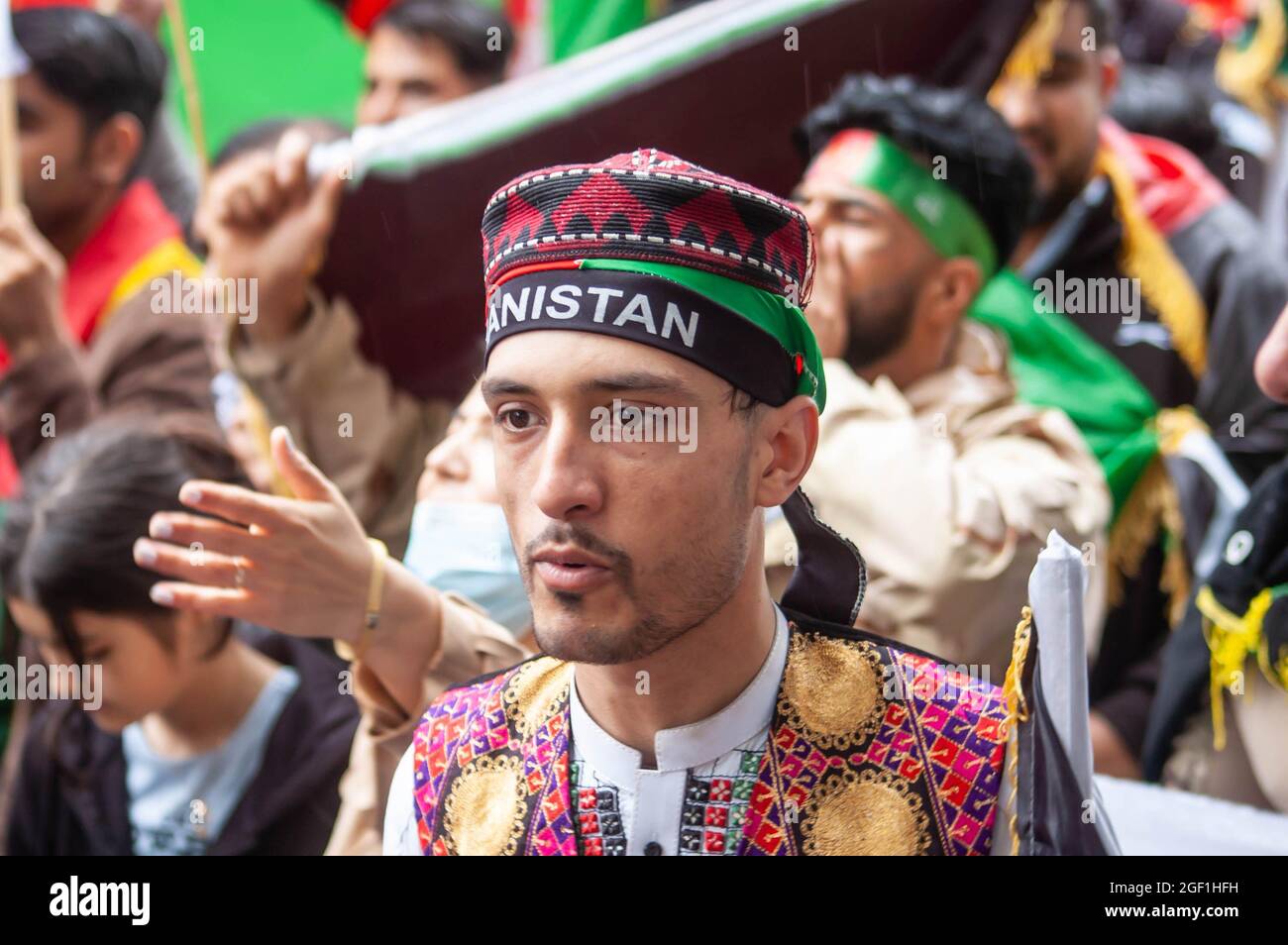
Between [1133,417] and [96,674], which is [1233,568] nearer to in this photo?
[1133,417]

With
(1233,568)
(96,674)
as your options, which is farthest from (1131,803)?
(96,674)

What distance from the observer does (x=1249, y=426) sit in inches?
105

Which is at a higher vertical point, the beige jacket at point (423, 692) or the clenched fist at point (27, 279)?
the clenched fist at point (27, 279)

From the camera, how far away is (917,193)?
103 inches

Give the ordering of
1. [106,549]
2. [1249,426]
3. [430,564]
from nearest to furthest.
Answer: [430,564], [1249,426], [106,549]

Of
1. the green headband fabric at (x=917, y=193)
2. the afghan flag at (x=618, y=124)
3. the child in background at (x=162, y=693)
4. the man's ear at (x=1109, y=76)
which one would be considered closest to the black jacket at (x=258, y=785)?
the child in background at (x=162, y=693)

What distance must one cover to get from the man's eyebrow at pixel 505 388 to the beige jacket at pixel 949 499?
635 millimetres

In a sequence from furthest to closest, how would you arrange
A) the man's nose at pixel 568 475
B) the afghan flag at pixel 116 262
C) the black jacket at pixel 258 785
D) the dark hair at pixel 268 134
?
the afghan flag at pixel 116 262, the dark hair at pixel 268 134, the black jacket at pixel 258 785, the man's nose at pixel 568 475

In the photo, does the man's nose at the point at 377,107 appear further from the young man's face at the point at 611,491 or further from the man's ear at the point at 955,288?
the young man's face at the point at 611,491

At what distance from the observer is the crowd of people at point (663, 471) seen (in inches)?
72.6

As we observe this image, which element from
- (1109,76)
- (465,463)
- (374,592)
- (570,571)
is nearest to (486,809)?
(570,571)

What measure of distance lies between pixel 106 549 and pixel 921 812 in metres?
A: 1.72

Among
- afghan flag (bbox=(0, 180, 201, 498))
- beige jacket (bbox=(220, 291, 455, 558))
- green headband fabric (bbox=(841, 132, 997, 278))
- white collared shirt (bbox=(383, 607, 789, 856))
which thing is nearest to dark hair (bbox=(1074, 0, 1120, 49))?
green headband fabric (bbox=(841, 132, 997, 278))

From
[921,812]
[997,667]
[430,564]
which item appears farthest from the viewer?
[430,564]
